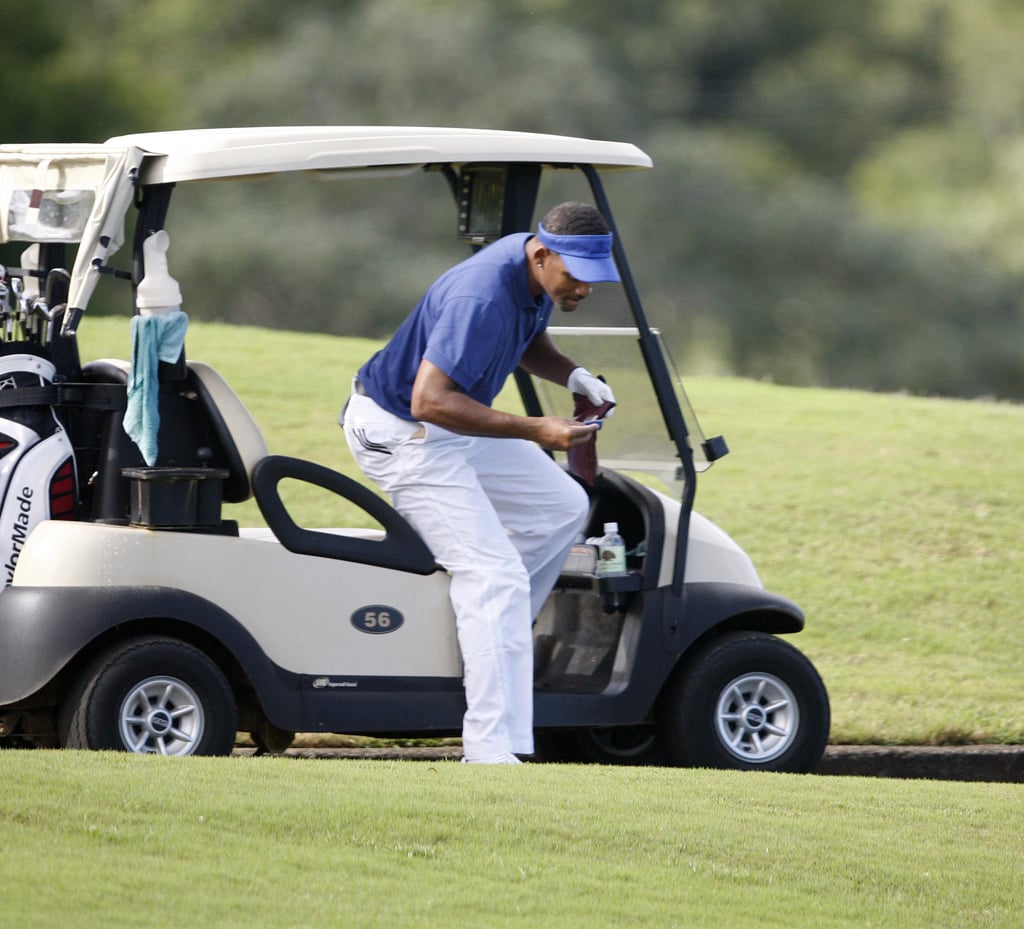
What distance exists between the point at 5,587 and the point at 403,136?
5.67ft

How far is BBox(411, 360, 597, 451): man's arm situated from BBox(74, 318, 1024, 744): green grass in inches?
107

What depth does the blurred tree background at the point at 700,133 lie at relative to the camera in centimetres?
2706

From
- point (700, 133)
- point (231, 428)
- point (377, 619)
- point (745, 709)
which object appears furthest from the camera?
point (700, 133)

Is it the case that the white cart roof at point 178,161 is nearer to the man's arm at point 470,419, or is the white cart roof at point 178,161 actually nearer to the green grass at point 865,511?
the man's arm at point 470,419

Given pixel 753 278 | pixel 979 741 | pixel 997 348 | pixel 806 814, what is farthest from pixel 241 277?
pixel 806 814

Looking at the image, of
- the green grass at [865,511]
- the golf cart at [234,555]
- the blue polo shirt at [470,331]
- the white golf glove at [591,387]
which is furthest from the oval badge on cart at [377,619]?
the green grass at [865,511]

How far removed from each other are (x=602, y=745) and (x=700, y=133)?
24.3 meters

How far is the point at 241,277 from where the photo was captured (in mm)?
27234

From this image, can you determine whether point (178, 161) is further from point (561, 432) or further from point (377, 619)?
point (377, 619)

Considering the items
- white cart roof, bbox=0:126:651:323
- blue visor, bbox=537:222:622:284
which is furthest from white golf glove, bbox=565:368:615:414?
white cart roof, bbox=0:126:651:323

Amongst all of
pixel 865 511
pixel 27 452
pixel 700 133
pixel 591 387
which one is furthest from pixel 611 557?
pixel 700 133

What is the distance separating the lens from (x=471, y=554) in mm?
5465

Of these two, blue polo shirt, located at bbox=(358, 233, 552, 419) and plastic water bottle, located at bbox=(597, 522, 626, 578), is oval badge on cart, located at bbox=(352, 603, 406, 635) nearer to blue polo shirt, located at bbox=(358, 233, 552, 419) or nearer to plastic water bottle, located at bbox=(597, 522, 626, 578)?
blue polo shirt, located at bbox=(358, 233, 552, 419)

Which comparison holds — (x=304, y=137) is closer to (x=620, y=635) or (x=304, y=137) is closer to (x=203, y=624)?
(x=203, y=624)
